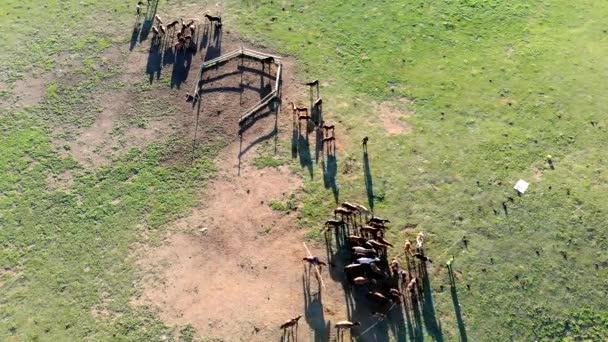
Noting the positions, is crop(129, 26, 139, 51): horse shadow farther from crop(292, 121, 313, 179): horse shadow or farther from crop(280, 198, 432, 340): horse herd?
crop(280, 198, 432, 340): horse herd

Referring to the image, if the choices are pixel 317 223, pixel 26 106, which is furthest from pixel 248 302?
pixel 26 106

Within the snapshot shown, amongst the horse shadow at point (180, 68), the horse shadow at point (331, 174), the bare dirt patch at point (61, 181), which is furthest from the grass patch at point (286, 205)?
the bare dirt patch at point (61, 181)

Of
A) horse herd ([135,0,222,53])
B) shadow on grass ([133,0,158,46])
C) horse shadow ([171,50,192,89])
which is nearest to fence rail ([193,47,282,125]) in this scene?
horse shadow ([171,50,192,89])

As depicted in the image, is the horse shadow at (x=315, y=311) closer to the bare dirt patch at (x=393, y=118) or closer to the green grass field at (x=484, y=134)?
the green grass field at (x=484, y=134)

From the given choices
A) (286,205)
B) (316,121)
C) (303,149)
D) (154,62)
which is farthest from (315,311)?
(154,62)

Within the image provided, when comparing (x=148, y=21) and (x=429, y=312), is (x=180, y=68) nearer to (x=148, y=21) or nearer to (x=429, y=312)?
(x=148, y=21)

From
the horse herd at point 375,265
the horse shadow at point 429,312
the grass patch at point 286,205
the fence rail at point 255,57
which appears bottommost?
the horse shadow at point 429,312
